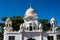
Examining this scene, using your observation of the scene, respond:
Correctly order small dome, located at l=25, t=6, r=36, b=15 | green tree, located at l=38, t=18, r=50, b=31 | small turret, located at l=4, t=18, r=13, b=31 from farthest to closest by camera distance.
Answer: green tree, located at l=38, t=18, r=50, b=31, small dome, located at l=25, t=6, r=36, b=15, small turret, located at l=4, t=18, r=13, b=31

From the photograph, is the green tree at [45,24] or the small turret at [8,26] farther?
the green tree at [45,24]

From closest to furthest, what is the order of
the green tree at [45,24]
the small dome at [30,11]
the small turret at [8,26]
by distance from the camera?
the small turret at [8,26], the small dome at [30,11], the green tree at [45,24]

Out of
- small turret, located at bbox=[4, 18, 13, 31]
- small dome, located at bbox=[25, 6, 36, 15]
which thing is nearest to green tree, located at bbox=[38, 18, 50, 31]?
small dome, located at bbox=[25, 6, 36, 15]

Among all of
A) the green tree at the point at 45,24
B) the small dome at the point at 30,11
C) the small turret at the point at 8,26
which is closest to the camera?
the small turret at the point at 8,26

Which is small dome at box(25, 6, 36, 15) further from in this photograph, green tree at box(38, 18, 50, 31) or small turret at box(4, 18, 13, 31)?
green tree at box(38, 18, 50, 31)

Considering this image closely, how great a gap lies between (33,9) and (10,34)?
7.68 meters

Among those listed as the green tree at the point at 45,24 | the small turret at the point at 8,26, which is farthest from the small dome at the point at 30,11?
the green tree at the point at 45,24

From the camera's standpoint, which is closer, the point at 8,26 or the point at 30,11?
the point at 8,26

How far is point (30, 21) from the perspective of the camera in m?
32.6

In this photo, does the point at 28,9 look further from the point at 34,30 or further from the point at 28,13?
the point at 34,30

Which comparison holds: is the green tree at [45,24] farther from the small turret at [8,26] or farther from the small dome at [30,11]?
the small turret at [8,26]

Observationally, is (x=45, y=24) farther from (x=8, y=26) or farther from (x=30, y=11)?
(x=8, y=26)

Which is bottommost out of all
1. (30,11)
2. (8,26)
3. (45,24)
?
(8,26)

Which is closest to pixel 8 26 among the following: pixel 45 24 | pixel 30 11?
pixel 30 11
